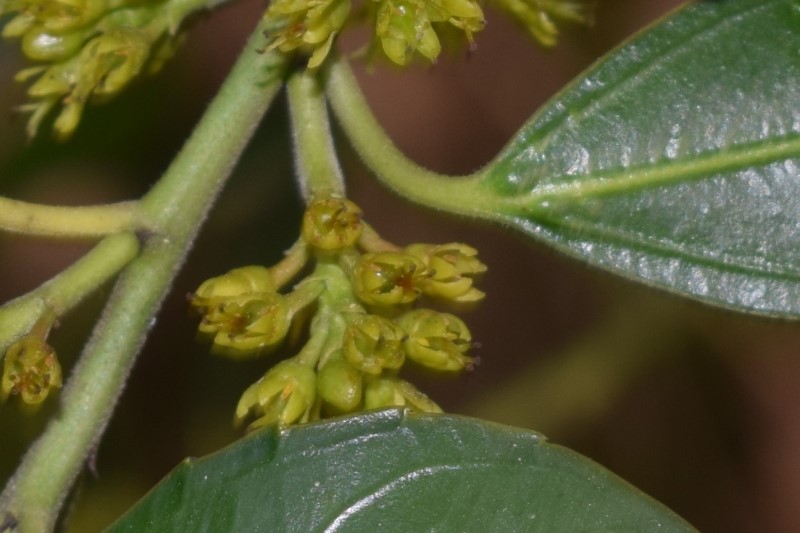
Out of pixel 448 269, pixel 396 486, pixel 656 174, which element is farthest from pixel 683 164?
pixel 396 486

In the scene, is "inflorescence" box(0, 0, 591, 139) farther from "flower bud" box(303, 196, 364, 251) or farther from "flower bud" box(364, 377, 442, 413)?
"flower bud" box(364, 377, 442, 413)

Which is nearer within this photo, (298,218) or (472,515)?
(472,515)

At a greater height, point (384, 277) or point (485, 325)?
point (384, 277)

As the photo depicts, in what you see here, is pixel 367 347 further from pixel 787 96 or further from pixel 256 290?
pixel 787 96

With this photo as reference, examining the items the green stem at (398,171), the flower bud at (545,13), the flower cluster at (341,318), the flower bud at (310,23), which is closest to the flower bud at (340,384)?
the flower cluster at (341,318)

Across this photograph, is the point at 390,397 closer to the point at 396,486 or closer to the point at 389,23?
the point at 396,486

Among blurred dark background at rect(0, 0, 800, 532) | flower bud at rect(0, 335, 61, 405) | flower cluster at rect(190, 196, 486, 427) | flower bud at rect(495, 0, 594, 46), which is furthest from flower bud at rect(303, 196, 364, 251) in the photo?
blurred dark background at rect(0, 0, 800, 532)

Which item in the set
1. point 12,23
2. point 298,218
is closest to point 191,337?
point 298,218
